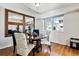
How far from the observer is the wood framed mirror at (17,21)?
392 centimetres

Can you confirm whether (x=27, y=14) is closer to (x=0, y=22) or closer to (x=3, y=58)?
(x=0, y=22)

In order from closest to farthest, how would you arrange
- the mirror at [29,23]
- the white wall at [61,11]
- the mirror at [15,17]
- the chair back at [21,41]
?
1. the chair back at [21,41]
2. the white wall at [61,11]
3. the mirror at [15,17]
4. the mirror at [29,23]

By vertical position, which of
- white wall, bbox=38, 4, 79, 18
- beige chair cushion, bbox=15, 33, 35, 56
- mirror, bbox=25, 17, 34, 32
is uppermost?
white wall, bbox=38, 4, 79, 18

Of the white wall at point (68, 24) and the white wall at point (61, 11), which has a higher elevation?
the white wall at point (61, 11)

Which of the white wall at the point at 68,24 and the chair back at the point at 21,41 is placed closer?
the chair back at the point at 21,41

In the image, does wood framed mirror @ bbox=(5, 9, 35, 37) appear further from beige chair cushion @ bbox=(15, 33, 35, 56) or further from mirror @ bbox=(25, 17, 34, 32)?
beige chair cushion @ bbox=(15, 33, 35, 56)

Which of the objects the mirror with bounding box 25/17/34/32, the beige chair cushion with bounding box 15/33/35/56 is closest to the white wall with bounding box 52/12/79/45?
the mirror with bounding box 25/17/34/32

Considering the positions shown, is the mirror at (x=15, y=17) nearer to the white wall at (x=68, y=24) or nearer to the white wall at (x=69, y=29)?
the white wall at (x=68, y=24)

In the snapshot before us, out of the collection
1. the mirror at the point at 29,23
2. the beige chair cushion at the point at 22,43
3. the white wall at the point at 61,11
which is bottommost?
the beige chair cushion at the point at 22,43

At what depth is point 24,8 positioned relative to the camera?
4965 millimetres

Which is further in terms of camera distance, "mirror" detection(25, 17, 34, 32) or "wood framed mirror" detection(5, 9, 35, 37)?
"mirror" detection(25, 17, 34, 32)

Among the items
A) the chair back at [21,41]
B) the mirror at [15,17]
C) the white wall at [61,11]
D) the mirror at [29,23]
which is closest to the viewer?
the chair back at [21,41]

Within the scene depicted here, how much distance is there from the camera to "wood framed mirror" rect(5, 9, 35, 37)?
3918mm

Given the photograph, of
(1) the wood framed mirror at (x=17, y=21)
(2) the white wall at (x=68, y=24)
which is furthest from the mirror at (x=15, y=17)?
(2) the white wall at (x=68, y=24)
